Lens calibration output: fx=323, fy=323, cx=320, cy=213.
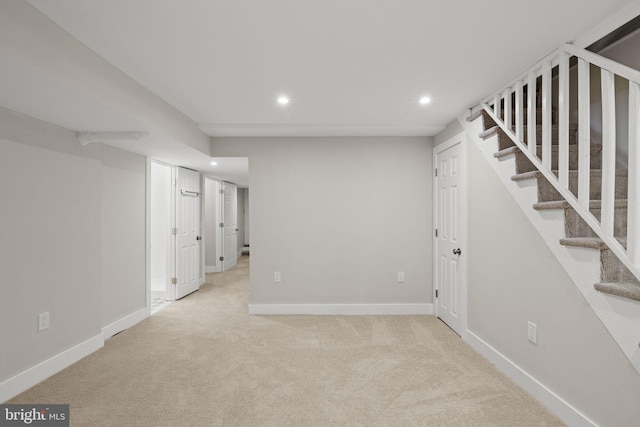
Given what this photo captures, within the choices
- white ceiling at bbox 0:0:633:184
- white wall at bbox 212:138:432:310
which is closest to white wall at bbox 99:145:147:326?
white ceiling at bbox 0:0:633:184

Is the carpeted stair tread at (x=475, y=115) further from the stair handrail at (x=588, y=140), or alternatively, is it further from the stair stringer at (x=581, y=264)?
the stair handrail at (x=588, y=140)

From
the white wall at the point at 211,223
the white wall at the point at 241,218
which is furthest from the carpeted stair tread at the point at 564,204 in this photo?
the white wall at the point at 241,218

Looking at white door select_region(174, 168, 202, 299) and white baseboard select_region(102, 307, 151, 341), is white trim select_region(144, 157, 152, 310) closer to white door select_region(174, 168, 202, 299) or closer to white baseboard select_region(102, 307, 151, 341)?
white baseboard select_region(102, 307, 151, 341)

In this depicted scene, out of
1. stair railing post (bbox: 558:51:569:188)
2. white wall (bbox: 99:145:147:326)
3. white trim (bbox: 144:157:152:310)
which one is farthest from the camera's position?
white trim (bbox: 144:157:152:310)

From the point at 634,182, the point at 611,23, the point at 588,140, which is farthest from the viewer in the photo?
the point at 588,140

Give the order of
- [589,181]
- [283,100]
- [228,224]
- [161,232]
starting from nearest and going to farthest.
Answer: [589,181]
[283,100]
[161,232]
[228,224]

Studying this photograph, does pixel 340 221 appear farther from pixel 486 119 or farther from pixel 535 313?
pixel 535 313

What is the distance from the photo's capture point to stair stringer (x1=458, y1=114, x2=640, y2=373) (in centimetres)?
157

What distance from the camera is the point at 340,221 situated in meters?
4.11

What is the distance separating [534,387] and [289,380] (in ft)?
5.71

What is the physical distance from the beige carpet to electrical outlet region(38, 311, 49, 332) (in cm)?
40

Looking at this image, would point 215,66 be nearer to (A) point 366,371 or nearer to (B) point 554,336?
(A) point 366,371

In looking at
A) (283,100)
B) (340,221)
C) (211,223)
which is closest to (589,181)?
(283,100)

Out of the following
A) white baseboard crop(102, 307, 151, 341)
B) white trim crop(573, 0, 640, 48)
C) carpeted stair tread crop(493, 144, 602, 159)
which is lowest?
white baseboard crop(102, 307, 151, 341)
